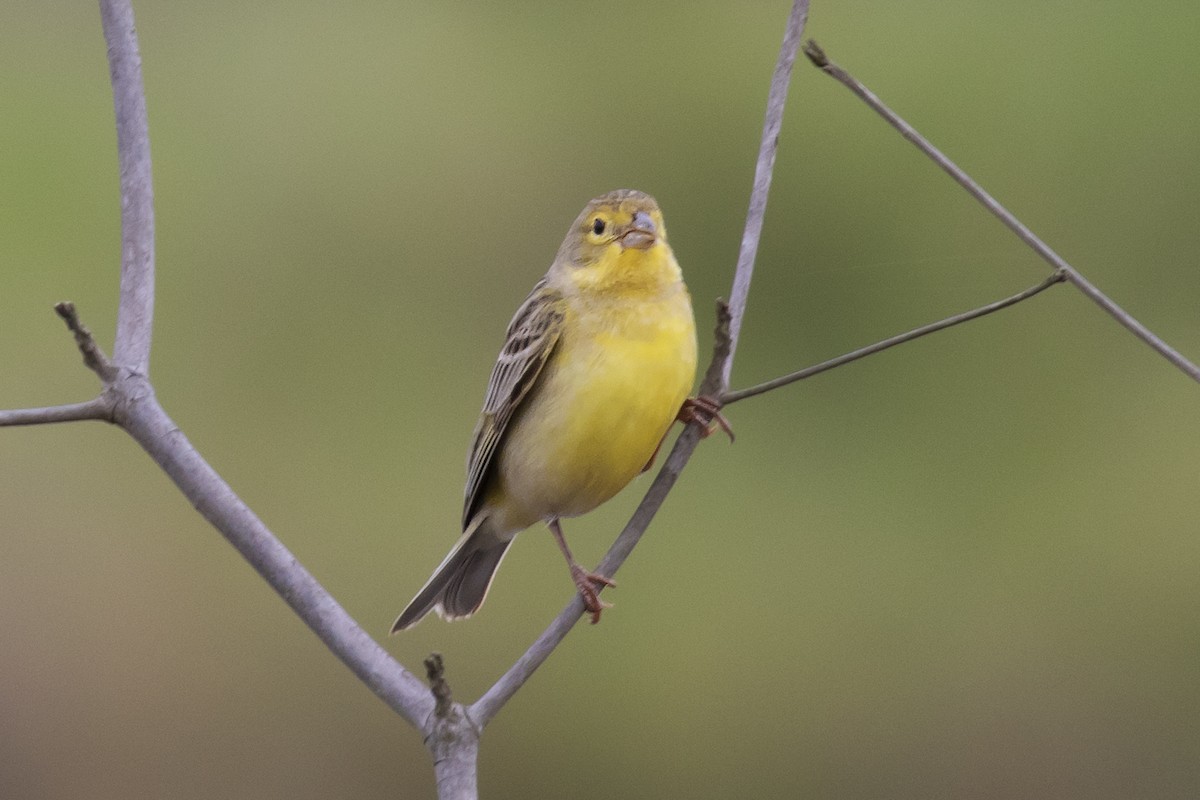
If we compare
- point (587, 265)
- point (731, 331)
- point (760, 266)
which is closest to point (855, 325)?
point (760, 266)

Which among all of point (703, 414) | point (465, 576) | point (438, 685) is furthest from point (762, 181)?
point (465, 576)

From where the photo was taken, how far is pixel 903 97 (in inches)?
220

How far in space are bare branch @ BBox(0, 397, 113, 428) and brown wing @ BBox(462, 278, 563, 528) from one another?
4.09ft

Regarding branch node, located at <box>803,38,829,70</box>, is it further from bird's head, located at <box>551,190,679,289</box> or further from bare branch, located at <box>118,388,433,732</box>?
bare branch, located at <box>118,388,433,732</box>

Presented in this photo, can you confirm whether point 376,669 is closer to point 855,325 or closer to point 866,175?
point 855,325

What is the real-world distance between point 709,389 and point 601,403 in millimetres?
476

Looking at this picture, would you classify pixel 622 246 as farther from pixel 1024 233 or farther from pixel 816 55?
pixel 1024 233

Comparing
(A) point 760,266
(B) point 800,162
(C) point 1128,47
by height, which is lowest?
(A) point 760,266

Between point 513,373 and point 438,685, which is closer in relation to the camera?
point 438,685

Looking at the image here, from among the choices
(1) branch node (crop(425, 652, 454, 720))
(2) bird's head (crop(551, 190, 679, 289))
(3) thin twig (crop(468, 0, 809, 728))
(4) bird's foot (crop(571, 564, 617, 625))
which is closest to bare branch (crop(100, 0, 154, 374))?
(1) branch node (crop(425, 652, 454, 720))

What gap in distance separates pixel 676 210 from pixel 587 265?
2.09 meters

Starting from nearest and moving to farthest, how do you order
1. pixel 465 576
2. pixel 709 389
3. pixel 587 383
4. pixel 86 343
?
pixel 86 343, pixel 709 389, pixel 587 383, pixel 465 576

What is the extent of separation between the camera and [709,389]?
248 cm

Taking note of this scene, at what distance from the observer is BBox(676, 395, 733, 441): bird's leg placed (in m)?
2.69
